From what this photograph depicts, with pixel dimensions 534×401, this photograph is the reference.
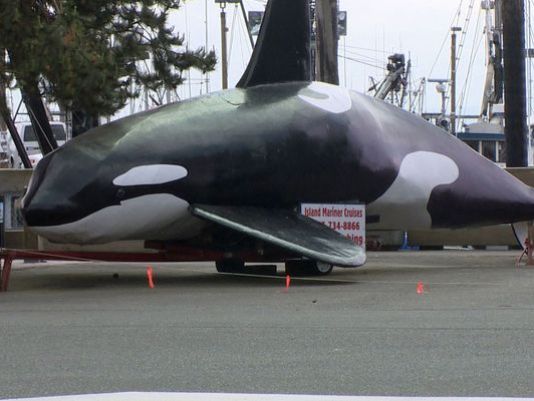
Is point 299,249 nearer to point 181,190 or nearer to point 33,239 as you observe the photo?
point 181,190

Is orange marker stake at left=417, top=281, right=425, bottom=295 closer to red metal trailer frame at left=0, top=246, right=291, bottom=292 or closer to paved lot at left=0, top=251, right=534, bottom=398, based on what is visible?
paved lot at left=0, top=251, right=534, bottom=398

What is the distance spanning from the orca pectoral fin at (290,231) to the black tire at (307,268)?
605mm

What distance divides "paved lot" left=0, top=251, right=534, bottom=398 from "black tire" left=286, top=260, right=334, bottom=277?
217mm

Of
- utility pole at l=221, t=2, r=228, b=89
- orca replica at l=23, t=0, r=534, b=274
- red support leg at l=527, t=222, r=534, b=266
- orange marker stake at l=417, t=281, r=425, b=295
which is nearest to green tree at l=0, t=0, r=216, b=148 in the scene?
orca replica at l=23, t=0, r=534, b=274

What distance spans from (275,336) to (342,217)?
708 centimetres

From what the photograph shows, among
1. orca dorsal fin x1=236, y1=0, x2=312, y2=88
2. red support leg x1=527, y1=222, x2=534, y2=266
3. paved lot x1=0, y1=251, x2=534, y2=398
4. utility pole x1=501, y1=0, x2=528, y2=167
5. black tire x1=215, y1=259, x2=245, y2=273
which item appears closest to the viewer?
paved lot x1=0, y1=251, x2=534, y2=398

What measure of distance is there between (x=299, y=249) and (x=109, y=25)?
6416 millimetres

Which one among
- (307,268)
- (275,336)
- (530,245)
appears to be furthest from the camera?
(530,245)

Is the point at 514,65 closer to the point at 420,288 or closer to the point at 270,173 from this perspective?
the point at 270,173

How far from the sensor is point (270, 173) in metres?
16.1

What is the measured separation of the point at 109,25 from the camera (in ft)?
63.6

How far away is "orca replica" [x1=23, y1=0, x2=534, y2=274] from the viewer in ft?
50.1

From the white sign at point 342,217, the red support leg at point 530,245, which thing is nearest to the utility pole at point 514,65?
the red support leg at point 530,245

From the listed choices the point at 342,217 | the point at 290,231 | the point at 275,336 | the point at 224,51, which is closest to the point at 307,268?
the point at 342,217
